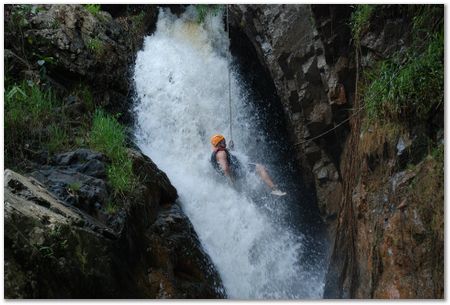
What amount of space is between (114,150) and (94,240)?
1121mm

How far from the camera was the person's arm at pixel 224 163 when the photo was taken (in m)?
4.32

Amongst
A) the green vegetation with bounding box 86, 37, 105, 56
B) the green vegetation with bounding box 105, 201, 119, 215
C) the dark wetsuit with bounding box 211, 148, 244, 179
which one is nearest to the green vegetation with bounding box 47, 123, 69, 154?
the green vegetation with bounding box 105, 201, 119, 215

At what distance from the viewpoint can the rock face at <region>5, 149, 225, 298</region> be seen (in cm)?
218

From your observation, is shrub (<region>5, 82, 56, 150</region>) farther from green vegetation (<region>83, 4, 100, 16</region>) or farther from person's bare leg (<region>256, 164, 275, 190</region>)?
person's bare leg (<region>256, 164, 275, 190</region>)

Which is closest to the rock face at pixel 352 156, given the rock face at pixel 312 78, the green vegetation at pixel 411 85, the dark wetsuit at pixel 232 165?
the rock face at pixel 312 78

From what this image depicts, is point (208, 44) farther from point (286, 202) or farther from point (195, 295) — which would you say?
point (195, 295)

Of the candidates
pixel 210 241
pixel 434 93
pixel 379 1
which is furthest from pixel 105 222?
pixel 379 1

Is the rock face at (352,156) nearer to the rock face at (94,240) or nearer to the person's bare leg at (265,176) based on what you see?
the person's bare leg at (265,176)

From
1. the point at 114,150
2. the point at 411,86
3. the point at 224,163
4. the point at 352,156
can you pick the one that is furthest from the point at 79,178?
the point at 411,86

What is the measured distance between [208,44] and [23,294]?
4568mm

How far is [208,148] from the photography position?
16.3 ft

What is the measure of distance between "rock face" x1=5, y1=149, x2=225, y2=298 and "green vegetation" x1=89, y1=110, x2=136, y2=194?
0.30 ft

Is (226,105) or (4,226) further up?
(226,105)

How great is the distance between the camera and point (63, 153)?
3.44 m
